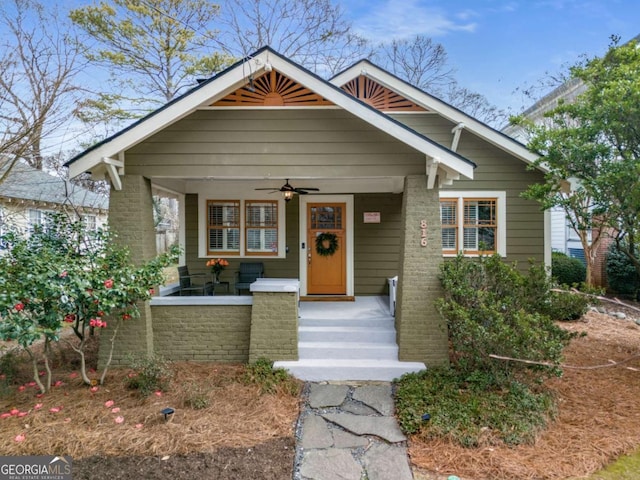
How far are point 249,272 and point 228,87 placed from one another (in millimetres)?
4036

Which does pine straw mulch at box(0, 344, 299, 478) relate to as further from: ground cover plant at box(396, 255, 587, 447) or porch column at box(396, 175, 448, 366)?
porch column at box(396, 175, 448, 366)

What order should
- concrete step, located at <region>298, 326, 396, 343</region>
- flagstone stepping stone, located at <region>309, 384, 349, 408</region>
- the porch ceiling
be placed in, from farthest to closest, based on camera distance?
the porch ceiling, concrete step, located at <region>298, 326, 396, 343</region>, flagstone stepping stone, located at <region>309, 384, 349, 408</region>

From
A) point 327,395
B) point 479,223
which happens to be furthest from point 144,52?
point 327,395

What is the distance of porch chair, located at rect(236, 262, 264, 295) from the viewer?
25.7 ft

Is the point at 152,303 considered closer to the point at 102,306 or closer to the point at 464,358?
the point at 102,306

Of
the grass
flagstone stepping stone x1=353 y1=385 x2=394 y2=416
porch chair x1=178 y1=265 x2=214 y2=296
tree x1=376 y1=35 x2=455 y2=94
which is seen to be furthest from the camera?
tree x1=376 y1=35 x2=455 y2=94

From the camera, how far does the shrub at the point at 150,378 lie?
4.52 metres

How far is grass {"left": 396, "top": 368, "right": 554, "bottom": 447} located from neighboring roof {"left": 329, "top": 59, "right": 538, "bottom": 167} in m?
5.61

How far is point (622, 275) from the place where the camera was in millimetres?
10602

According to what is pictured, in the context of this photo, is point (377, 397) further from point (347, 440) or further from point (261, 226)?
point (261, 226)

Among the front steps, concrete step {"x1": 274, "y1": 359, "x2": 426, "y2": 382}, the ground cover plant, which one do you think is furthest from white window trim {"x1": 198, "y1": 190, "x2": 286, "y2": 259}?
the ground cover plant

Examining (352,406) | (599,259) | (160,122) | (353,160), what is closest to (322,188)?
(353,160)

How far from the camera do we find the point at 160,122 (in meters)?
5.01

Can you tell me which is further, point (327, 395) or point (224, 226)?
point (224, 226)
